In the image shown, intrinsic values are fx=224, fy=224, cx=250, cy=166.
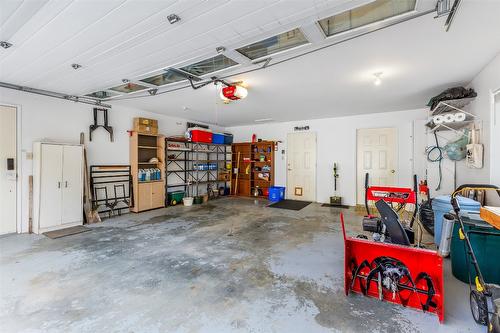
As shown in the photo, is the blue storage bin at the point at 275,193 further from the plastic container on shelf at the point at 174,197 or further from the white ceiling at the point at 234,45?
the white ceiling at the point at 234,45

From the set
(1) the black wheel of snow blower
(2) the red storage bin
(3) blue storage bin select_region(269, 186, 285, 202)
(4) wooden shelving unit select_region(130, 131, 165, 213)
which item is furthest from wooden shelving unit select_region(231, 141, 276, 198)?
(1) the black wheel of snow blower

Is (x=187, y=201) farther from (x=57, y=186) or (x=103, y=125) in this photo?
(x=57, y=186)

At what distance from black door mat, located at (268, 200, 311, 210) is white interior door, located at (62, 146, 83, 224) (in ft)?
15.2

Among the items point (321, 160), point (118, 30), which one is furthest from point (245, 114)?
point (118, 30)

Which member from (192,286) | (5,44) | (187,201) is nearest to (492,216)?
(192,286)

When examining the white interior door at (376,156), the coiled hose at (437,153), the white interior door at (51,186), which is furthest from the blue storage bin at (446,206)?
the white interior door at (51,186)

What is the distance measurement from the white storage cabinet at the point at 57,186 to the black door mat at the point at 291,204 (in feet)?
15.3

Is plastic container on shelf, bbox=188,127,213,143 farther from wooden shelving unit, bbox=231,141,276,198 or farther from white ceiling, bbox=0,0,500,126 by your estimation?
white ceiling, bbox=0,0,500,126

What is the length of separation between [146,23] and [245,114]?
458 centimetres

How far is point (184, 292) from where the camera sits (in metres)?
2.28

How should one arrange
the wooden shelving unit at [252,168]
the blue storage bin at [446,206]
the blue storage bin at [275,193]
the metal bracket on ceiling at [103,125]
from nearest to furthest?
the blue storage bin at [446,206]
the metal bracket on ceiling at [103,125]
the blue storage bin at [275,193]
the wooden shelving unit at [252,168]

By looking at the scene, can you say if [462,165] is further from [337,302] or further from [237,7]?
[237,7]

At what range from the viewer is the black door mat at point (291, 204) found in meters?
6.39

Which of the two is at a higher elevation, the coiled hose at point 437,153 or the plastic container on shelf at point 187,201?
the coiled hose at point 437,153
